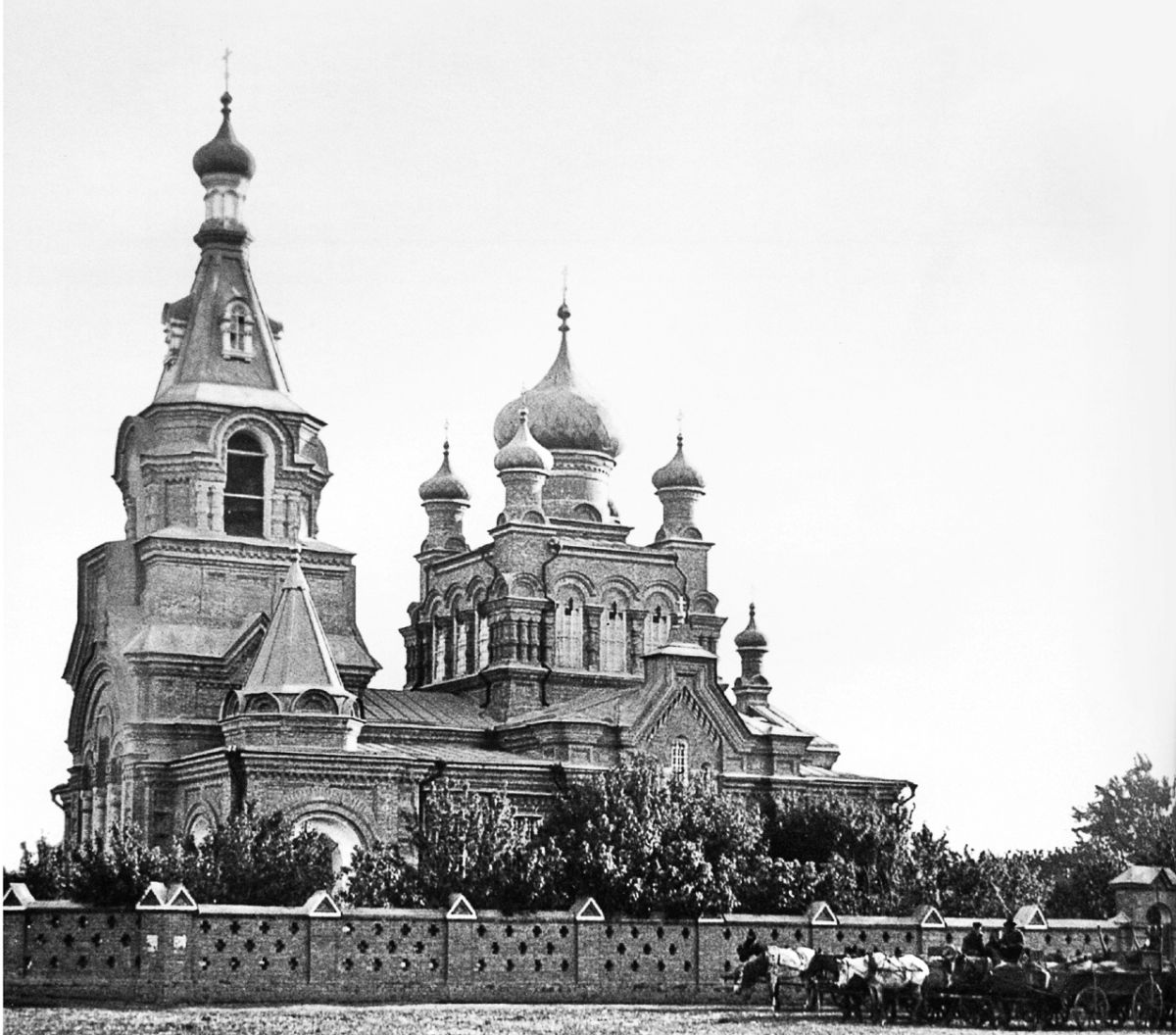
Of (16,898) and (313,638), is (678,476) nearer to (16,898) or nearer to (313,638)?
(313,638)

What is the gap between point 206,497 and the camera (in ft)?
135

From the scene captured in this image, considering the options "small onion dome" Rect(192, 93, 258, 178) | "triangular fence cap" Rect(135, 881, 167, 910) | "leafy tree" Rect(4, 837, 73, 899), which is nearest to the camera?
"triangular fence cap" Rect(135, 881, 167, 910)

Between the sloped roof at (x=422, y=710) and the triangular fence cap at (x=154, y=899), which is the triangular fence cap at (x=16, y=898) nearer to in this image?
the triangular fence cap at (x=154, y=899)

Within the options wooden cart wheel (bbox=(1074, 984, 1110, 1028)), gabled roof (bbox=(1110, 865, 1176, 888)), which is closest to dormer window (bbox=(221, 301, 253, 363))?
gabled roof (bbox=(1110, 865, 1176, 888))

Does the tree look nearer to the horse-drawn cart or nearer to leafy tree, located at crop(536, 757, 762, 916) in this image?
leafy tree, located at crop(536, 757, 762, 916)

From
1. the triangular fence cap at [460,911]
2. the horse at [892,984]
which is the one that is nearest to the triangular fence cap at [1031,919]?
the horse at [892,984]

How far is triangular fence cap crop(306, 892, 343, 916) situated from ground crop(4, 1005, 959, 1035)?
132 cm

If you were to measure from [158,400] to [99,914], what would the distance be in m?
16.9

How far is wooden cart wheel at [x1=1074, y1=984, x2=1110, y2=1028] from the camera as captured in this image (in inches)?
914

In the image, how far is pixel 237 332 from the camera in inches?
1663

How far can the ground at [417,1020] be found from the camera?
70.8 feet

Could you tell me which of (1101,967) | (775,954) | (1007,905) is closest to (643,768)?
(1007,905)

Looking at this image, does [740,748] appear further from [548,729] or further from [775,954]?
[775,954]

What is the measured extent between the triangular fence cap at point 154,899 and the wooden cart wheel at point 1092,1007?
958 cm
